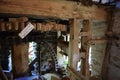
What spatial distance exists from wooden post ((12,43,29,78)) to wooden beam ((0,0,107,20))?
142 cm

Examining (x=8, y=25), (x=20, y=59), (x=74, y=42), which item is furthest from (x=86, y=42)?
(x=20, y=59)

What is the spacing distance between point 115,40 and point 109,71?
2.24 feet

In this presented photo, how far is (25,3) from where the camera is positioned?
6.63 ft

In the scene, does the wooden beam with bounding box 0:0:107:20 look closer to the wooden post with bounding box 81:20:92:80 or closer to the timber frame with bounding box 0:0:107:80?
the timber frame with bounding box 0:0:107:80

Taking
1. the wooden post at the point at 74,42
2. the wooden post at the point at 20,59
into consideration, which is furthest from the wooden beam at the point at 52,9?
the wooden post at the point at 20,59

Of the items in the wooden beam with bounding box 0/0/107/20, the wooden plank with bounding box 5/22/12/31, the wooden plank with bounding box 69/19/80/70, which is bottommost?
the wooden plank with bounding box 69/19/80/70

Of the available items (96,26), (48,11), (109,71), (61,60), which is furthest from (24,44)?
(61,60)

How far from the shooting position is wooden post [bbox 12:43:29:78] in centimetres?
331

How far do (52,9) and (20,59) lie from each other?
1701 millimetres

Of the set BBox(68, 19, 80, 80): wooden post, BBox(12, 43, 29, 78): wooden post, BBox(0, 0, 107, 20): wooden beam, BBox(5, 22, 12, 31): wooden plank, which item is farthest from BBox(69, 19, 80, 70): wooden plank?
BBox(12, 43, 29, 78): wooden post

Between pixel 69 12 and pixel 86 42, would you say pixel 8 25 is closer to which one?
pixel 69 12

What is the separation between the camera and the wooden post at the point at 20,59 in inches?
130

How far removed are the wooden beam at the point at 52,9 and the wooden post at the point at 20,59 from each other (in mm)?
1425

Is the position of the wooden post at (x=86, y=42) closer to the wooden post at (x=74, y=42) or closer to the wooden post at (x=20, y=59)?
the wooden post at (x=74, y=42)
